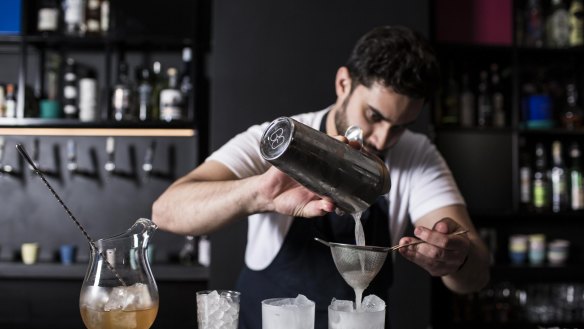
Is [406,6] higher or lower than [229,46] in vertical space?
higher

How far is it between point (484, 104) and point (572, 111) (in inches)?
20.3

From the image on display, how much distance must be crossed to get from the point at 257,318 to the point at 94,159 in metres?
1.92

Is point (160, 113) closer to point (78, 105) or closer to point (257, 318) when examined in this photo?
point (78, 105)

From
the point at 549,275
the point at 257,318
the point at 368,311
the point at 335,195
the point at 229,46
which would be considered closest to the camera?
the point at 368,311

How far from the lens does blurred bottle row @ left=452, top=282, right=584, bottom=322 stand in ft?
9.91

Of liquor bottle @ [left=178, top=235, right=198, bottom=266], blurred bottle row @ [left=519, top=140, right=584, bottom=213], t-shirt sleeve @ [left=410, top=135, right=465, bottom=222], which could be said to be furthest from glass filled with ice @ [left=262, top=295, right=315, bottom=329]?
blurred bottle row @ [left=519, top=140, right=584, bottom=213]

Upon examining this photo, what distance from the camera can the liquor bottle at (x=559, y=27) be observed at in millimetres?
3145

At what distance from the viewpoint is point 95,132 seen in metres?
3.10

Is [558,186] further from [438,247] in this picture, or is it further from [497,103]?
[438,247]

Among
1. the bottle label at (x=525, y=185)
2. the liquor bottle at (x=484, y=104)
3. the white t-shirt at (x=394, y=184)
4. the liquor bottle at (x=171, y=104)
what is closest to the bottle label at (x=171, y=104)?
the liquor bottle at (x=171, y=104)

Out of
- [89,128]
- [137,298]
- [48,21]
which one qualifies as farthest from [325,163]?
[48,21]

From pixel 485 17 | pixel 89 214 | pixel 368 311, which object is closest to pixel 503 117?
pixel 485 17

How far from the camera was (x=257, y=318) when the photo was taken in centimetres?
159

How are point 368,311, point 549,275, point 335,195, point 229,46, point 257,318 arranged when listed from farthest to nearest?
point 549,275
point 229,46
point 257,318
point 335,195
point 368,311
